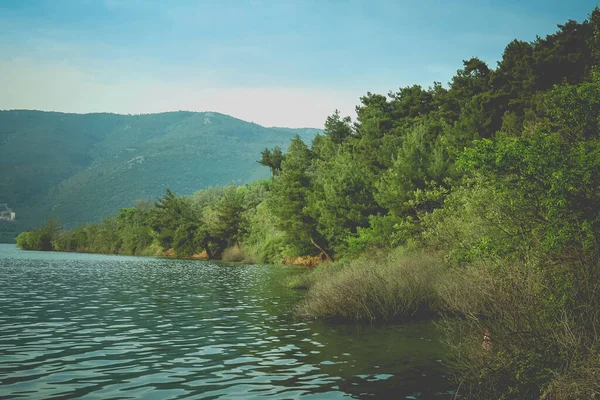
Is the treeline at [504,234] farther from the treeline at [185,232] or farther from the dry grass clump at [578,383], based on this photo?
the treeline at [185,232]

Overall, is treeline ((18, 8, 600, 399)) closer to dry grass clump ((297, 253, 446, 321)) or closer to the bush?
dry grass clump ((297, 253, 446, 321))

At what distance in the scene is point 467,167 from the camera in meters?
14.7

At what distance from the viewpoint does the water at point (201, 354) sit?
11805 millimetres

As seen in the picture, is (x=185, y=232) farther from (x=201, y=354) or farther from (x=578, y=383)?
(x=578, y=383)

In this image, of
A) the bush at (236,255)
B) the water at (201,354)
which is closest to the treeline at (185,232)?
the bush at (236,255)

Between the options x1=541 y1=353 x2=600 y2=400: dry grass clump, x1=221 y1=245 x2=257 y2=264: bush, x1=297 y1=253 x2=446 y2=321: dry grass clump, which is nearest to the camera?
x1=541 y1=353 x2=600 y2=400: dry grass clump

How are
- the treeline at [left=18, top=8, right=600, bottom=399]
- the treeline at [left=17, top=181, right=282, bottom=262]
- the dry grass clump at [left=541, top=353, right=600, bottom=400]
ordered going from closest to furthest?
the dry grass clump at [left=541, top=353, right=600, bottom=400] → the treeline at [left=18, top=8, right=600, bottom=399] → the treeline at [left=17, top=181, right=282, bottom=262]

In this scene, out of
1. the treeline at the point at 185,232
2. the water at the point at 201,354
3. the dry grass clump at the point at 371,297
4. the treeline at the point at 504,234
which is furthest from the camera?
the treeline at the point at 185,232

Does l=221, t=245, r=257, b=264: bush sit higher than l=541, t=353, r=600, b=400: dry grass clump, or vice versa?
l=541, t=353, r=600, b=400: dry grass clump

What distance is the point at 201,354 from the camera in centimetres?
1543

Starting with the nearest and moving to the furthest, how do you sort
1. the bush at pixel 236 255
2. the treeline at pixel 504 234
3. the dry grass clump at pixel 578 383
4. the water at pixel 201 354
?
the dry grass clump at pixel 578 383
the treeline at pixel 504 234
the water at pixel 201 354
the bush at pixel 236 255

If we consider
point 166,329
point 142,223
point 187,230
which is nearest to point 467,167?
point 166,329

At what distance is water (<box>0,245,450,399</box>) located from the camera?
38.7ft

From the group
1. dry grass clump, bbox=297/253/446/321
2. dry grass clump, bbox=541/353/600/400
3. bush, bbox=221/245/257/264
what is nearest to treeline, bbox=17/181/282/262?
bush, bbox=221/245/257/264
